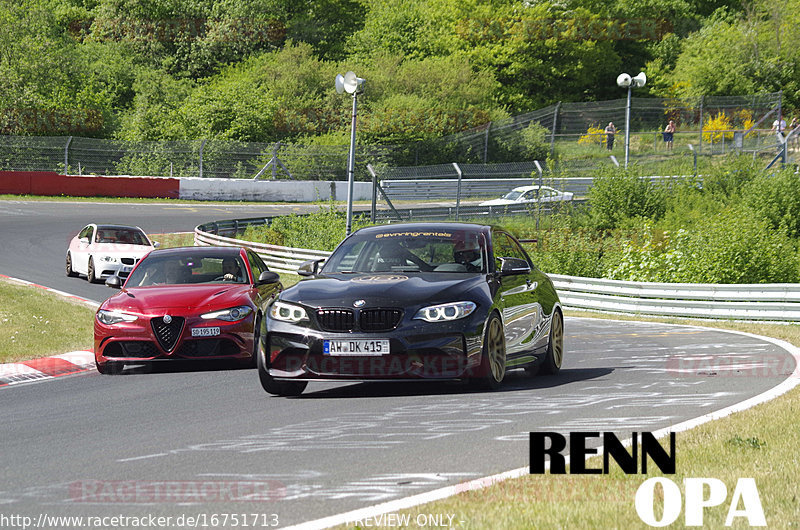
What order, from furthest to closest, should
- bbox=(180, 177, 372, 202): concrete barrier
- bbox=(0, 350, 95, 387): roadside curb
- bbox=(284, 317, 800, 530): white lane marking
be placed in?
bbox=(180, 177, 372, 202): concrete barrier < bbox=(0, 350, 95, 387): roadside curb < bbox=(284, 317, 800, 530): white lane marking

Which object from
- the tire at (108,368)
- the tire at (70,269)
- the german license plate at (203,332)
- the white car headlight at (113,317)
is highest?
the white car headlight at (113,317)

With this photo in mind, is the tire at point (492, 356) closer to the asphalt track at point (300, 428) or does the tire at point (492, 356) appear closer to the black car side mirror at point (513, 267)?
the asphalt track at point (300, 428)

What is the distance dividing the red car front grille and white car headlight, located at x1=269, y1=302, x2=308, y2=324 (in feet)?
8.51

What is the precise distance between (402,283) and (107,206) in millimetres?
37354

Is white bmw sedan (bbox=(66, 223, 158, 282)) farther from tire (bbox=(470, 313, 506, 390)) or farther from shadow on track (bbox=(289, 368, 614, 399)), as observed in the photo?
tire (bbox=(470, 313, 506, 390))

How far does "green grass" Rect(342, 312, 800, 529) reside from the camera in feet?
16.2

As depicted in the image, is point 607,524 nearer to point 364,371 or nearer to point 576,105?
point 364,371

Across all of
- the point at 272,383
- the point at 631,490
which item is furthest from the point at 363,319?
the point at 631,490

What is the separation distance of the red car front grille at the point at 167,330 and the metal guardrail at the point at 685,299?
1208cm

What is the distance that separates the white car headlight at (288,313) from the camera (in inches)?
368

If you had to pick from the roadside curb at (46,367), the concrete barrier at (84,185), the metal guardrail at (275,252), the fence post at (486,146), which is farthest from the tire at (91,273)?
the fence post at (486,146)

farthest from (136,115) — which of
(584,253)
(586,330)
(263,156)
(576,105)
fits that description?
(586,330)

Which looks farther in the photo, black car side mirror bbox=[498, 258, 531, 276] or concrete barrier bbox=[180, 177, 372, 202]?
concrete barrier bbox=[180, 177, 372, 202]

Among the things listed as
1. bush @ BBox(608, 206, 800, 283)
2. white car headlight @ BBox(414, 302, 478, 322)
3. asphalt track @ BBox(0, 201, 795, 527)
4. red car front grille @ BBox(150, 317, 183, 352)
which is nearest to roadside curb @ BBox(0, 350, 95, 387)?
asphalt track @ BBox(0, 201, 795, 527)
